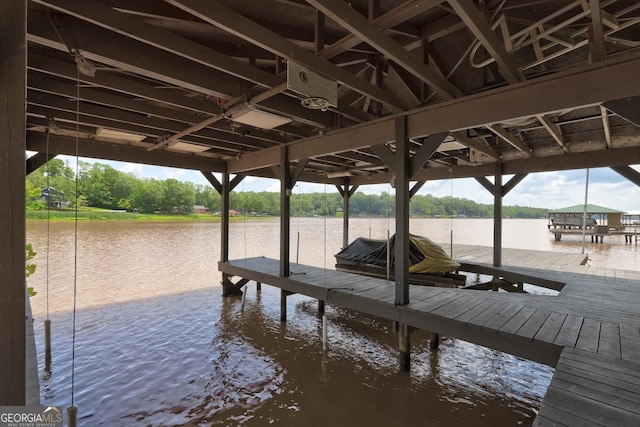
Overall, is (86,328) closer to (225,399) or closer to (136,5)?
(225,399)

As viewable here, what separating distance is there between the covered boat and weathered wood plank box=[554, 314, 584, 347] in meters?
2.14

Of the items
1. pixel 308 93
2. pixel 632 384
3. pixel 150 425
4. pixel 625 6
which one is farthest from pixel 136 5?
pixel 632 384

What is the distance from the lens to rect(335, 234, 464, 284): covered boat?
583 centimetres

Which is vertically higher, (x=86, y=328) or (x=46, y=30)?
(x=46, y=30)

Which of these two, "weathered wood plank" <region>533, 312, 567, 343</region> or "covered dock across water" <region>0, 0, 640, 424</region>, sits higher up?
"covered dock across water" <region>0, 0, 640, 424</region>

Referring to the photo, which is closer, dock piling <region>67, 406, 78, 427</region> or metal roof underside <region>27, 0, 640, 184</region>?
dock piling <region>67, 406, 78, 427</region>

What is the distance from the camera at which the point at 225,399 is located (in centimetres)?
328

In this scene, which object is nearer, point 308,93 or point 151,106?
point 308,93

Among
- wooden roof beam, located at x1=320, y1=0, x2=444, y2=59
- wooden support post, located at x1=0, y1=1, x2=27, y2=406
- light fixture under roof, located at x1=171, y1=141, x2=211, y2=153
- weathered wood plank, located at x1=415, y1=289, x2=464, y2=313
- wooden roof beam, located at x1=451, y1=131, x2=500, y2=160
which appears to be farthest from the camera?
light fixture under roof, located at x1=171, y1=141, x2=211, y2=153

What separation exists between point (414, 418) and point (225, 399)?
6.71 ft

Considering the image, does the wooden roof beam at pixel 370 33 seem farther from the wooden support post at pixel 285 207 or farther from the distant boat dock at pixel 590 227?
the distant boat dock at pixel 590 227

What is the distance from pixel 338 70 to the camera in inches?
107

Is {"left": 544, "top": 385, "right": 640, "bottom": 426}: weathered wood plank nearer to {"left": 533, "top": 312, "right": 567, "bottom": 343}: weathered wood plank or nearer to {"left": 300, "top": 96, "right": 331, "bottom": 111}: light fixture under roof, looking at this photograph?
{"left": 533, "top": 312, "right": 567, "bottom": 343}: weathered wood plank

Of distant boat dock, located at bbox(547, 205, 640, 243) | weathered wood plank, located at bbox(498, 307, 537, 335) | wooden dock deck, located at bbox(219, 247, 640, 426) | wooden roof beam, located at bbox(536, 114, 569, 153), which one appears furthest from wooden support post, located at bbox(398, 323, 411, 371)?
distant boat dock, located at bbox(547, 205, 640, 243)
